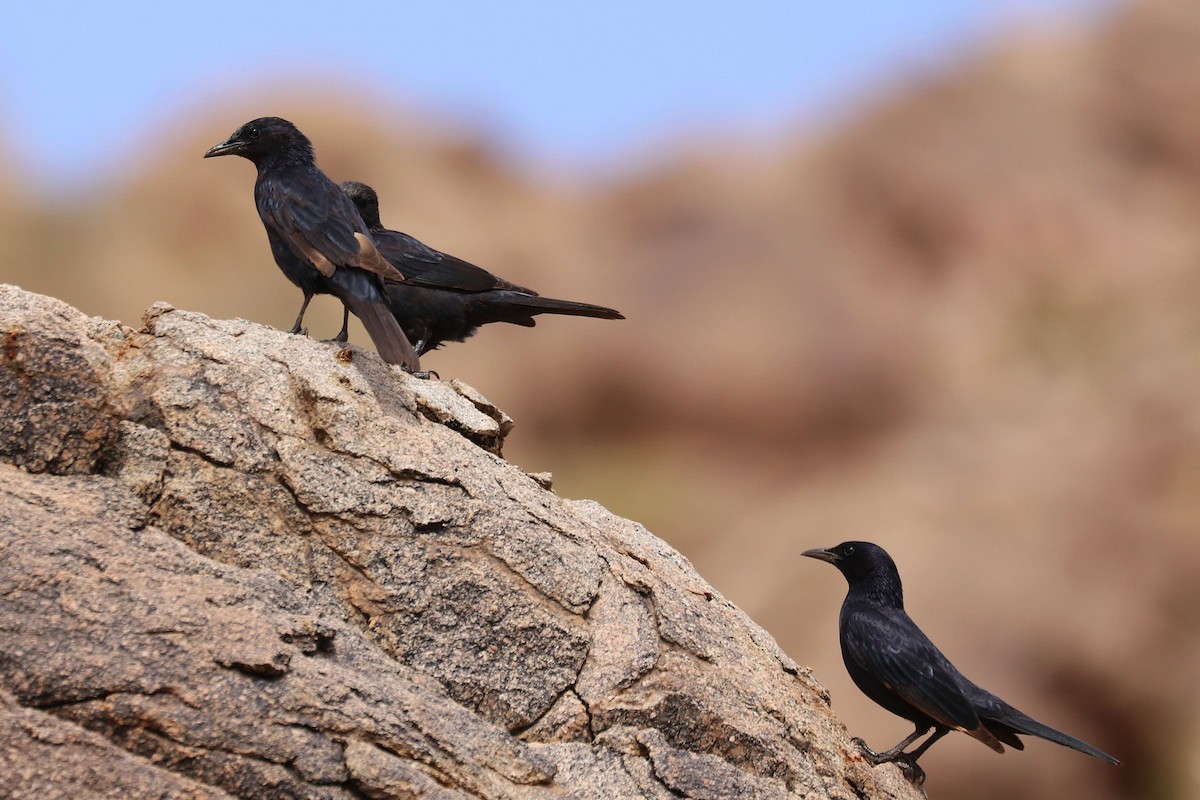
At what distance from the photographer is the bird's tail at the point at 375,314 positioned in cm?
621

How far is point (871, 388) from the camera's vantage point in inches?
997

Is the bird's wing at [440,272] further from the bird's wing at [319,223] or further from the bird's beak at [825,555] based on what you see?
the bird's beak at [825,555]

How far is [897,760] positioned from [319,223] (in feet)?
12.7

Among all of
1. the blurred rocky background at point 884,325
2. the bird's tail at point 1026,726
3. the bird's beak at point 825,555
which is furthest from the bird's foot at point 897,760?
the blurred rocky background at point 884,325

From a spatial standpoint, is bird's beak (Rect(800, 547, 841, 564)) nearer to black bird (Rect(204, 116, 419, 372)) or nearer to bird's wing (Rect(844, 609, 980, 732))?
bird's wing (Rect(844, 609, 980, 732))

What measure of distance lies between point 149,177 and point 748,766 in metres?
26.4

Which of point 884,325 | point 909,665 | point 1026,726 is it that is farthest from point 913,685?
point 884,325

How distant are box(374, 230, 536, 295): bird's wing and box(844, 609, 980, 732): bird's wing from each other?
8.63 feet

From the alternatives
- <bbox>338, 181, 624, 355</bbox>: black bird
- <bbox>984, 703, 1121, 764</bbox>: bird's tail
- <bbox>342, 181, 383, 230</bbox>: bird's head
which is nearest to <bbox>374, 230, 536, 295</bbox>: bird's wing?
<bbox>338, 181, 624, 355</bbox>: black bird

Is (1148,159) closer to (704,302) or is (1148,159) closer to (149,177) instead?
(704,302)

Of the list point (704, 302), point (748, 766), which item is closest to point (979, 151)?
point (704, 302)

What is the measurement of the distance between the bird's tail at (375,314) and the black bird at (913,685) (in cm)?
269

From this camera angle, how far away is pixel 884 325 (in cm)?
2617

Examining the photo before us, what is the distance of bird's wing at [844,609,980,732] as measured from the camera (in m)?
6.45
